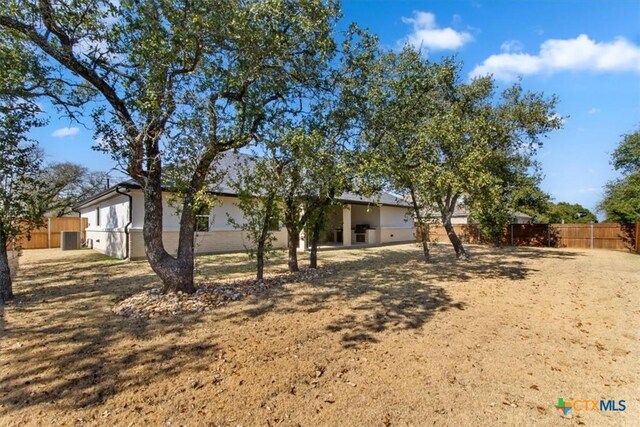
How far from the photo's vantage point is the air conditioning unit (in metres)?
17.8

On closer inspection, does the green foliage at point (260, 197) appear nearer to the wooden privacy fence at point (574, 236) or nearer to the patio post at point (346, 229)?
the wooden privacy fence at point (574, 236)

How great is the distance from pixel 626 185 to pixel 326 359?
2484 cm

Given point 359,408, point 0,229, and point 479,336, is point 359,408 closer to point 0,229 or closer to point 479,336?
point 479,336

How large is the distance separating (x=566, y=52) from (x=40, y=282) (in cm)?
1426

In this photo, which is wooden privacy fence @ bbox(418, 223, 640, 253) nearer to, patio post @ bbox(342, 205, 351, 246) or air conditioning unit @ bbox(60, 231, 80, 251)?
patio post @ bbox(342, 205, 351, 246)

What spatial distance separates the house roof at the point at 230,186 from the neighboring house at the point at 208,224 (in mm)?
32

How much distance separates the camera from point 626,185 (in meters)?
19.9

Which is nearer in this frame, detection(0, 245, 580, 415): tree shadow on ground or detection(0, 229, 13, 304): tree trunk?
detection(0, 245, 580, 415): tree shadow on ground

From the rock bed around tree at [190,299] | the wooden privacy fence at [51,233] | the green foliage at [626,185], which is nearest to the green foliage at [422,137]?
the rock bed around tree at [190,299]

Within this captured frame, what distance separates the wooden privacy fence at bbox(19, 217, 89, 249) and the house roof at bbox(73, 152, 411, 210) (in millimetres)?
1153

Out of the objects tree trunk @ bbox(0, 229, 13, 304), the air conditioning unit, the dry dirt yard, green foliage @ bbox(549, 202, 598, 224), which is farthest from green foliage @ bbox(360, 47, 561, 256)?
green foliage @ bbox(549, 202, 598, 224)

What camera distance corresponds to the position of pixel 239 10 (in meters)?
5.09

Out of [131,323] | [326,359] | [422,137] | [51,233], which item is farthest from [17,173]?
[51,233]

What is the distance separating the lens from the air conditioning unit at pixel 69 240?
17.8m
